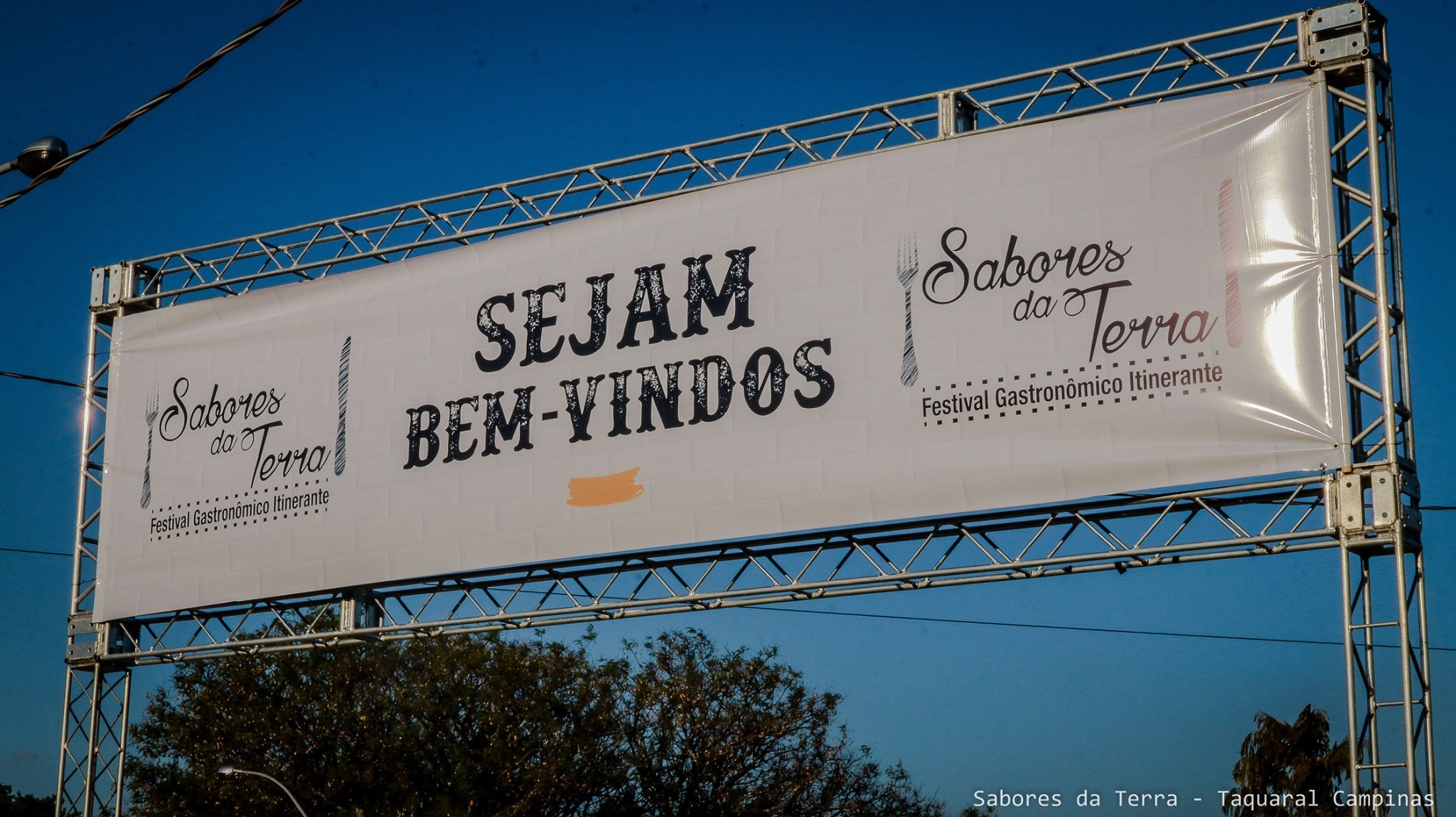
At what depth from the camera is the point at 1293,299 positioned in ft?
44.6

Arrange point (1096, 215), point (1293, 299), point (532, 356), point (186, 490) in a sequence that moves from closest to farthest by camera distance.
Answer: point (1293, 299), point (1096, 215), point (532, 356), point (186, 490)

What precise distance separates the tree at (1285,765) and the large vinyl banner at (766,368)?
16365 mm

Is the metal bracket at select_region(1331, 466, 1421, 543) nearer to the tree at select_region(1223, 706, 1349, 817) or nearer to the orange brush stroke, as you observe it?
the orange brush stroke

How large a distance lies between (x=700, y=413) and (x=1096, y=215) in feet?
14.2

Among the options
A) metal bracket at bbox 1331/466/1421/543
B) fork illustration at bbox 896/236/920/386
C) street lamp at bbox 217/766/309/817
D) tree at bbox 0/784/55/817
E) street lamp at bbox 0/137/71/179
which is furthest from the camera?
tree at bbox 0/784/55/817

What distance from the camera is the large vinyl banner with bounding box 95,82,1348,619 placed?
548 inches

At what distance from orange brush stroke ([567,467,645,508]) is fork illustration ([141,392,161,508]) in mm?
6140

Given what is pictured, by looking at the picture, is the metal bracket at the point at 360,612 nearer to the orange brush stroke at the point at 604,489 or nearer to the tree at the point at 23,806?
the orange brush stroke at the point at 604,489

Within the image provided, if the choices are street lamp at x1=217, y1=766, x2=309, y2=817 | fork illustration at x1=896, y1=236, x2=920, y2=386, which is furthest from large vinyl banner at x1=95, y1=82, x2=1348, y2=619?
A: street lamp at x1=217, y1=766, x2=309, y2=817

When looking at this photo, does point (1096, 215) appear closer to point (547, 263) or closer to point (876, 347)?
point (876, 347)

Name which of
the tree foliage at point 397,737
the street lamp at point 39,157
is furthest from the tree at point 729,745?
the street lamp at point 39,157

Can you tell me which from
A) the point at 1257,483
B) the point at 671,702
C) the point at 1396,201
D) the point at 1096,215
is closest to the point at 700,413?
the point at 1096,215

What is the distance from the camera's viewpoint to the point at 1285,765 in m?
28.5

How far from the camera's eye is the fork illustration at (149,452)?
1955 centimetres
